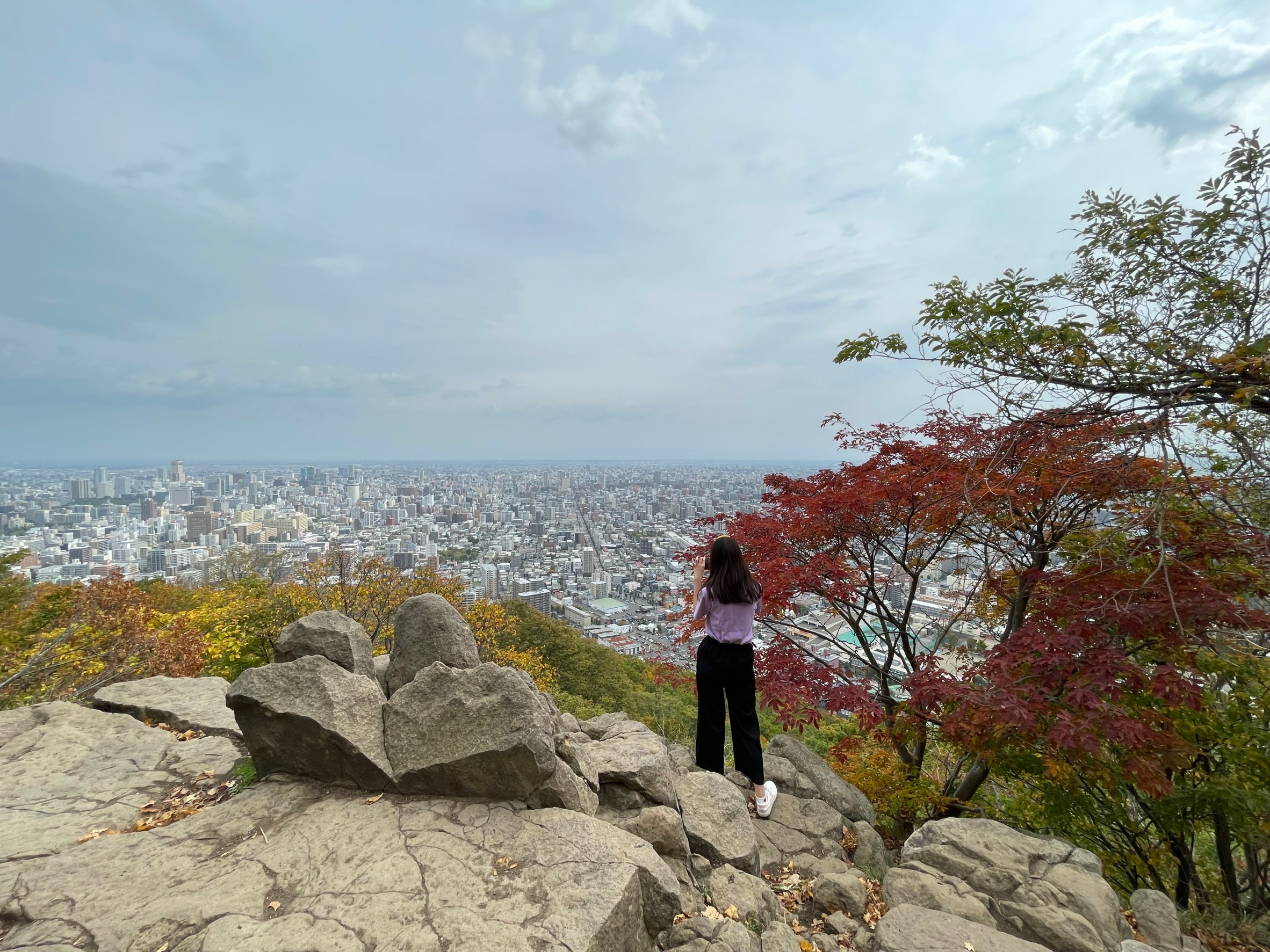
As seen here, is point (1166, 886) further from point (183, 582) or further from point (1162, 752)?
point (183, 582)

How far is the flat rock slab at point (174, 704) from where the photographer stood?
5.26 meters

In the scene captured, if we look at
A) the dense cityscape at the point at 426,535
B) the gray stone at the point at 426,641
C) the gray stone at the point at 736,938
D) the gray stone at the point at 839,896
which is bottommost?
the dense cityscape at the point at 426,535

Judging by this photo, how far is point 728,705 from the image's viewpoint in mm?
4645

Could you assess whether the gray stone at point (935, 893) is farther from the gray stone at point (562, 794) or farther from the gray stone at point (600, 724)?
the gray stone at point (600, 724)

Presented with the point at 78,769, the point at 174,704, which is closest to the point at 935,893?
the point at 78,769

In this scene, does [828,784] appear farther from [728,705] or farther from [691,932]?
[691,932]

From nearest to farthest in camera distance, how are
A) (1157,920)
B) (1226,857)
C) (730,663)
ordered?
(1157,920) < (730,663) < (1226,857)

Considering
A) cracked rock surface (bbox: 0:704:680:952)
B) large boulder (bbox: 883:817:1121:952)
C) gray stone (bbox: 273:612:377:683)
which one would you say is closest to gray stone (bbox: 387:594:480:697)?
gray stone (bbox: 273:612:377:683)

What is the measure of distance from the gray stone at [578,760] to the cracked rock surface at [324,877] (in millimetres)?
590

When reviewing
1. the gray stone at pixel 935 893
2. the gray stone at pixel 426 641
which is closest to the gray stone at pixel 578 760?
the gray stone at pixel 426 641

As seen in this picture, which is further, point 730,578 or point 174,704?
point 174,704

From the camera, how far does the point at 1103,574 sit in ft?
14.2

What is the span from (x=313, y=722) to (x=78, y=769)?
256 centimetres

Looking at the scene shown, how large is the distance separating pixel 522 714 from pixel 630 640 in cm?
2015
